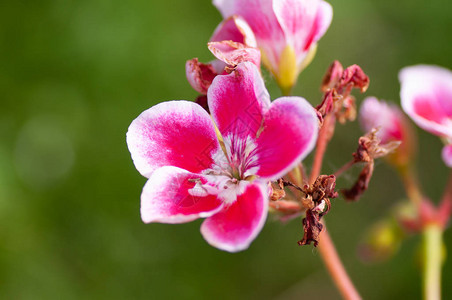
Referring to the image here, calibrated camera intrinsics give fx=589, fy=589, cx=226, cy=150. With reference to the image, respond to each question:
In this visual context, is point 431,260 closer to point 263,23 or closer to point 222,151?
point 222,151

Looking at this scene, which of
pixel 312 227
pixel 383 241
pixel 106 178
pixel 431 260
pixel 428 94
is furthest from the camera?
pixel 106 178

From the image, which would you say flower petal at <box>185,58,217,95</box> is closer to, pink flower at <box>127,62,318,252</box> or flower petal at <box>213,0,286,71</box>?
pink flower at <box>127,62,318,252</box>

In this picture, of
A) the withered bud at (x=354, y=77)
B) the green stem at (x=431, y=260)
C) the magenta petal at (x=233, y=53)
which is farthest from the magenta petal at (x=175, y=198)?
the green stem at (x=431, y=260)

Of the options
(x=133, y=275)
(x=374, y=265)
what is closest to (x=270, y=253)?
(x=374, y=265)

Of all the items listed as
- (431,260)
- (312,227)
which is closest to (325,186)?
(312,227)

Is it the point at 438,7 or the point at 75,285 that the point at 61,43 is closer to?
the point at 75,285

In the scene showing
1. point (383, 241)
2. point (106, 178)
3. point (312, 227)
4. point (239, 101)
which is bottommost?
point (383, 241)
